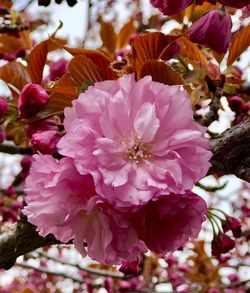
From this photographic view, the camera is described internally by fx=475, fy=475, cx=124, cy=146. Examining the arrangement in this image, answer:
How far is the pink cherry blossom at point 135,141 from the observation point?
25.1 inches

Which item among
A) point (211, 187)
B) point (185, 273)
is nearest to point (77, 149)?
point (211, 187)

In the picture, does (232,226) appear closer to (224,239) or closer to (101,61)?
(224,239)

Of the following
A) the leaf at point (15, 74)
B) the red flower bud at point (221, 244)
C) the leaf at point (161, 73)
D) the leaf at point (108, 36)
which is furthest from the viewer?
the leaf at point (108, 36)

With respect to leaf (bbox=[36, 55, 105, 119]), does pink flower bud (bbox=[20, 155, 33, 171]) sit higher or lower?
lower

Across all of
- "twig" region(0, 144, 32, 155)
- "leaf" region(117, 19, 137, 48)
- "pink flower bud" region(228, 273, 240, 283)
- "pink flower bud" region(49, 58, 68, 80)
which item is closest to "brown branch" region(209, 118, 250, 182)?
"pink flower bud" region(49, 58, 68, 80)

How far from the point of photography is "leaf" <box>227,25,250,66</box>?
1052 millimetres

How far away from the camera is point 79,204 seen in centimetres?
68

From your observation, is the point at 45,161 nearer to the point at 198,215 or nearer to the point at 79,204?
the point at 79,204

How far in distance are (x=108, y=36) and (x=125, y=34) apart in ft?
0.28

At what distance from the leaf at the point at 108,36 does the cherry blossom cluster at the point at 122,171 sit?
1.05 metres

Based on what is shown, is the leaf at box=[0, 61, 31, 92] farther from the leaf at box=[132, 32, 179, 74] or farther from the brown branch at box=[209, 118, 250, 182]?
the brown branch at box=[209, 118, 250, 182]

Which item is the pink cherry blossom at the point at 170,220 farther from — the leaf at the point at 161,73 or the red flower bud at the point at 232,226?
the red flower bud at the point at 232,226

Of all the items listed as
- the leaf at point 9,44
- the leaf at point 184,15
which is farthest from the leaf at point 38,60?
the leaf at point 9,44

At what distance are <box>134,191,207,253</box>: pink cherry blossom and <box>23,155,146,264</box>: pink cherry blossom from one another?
0.08 ft
